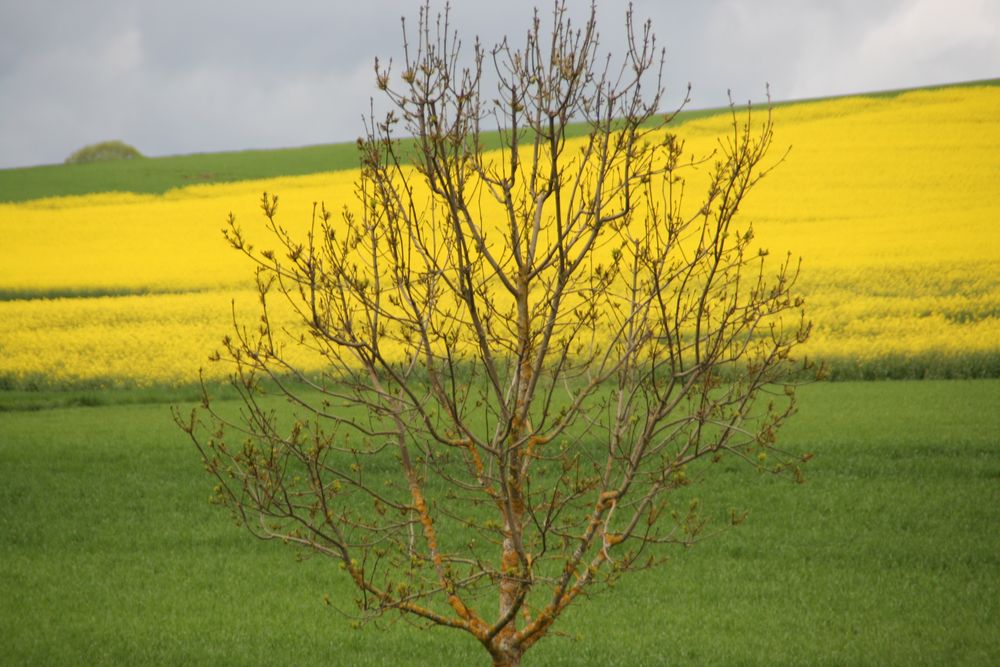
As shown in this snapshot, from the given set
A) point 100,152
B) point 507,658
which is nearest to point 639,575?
point 507,658

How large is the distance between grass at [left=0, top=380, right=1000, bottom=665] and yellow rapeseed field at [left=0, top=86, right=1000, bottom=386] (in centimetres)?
424

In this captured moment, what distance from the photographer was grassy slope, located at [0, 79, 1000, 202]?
3834 centimetres

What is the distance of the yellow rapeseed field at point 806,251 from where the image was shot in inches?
719

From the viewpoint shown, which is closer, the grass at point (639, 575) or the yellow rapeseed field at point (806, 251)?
the grass at point (639, 575)

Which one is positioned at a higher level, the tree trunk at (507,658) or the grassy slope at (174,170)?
the grassy slope at (174,170)

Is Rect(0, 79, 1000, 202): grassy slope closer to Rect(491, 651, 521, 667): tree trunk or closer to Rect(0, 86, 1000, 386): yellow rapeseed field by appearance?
Rect(0, 86, 1000, 386): yellow rapeseed field

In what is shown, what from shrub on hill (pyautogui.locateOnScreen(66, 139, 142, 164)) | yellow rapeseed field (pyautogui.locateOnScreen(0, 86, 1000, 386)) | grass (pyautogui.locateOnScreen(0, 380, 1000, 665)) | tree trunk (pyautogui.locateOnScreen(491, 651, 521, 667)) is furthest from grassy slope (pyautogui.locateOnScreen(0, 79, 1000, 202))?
tree trunk (pyautogui.locateOnScreen(491, 651, 521, 667))

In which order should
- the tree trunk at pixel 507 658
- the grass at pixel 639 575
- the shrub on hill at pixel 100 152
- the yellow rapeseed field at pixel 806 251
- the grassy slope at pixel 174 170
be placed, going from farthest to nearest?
1. the shrub on hill at pixel 100 152
2. the grassy slope at pixel 174 170
3. the yellow rapeseed field at pixel 806 251
4. the grass at pixel 639 575
5. the tree trunk at pixel 507 658

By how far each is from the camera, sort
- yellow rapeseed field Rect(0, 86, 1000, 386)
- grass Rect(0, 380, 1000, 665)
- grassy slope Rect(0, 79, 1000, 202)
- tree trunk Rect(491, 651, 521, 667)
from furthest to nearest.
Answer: grassy slope Rect(0, 79, 1000, 202), yellow rapeseed field Rect(0, 86, 1000, 386), grass Rect(0, 380, 1000, 665), tree trunk Rect(491, 651, 521, 667)

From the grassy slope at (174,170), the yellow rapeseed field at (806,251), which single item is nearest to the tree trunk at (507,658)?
the yellow rapeseed field at (806,251)

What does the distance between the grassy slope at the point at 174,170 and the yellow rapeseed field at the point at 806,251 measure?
1.73 metres

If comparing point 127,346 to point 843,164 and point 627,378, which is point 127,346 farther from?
point 843,164

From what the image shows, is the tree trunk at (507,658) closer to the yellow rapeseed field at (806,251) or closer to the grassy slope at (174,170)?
the yellow rapeseed field at (806,251)

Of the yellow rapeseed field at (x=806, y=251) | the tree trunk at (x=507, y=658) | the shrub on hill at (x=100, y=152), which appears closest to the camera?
the tree trunk at (x=507, y=658)
